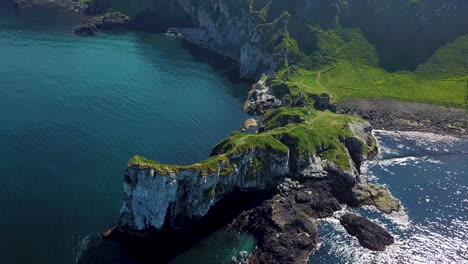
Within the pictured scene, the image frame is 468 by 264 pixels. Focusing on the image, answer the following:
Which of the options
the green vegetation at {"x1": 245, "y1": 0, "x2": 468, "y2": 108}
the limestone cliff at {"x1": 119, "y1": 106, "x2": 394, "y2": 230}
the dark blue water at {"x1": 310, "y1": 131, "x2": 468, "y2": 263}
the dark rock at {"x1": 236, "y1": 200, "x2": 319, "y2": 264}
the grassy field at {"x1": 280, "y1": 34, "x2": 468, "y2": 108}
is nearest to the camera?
the limestone cliff at {"x1": 119, "y1": 106, "x2": 394, "y2": 230}

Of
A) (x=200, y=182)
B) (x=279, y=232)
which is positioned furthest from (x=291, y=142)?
(x=200, y=182)

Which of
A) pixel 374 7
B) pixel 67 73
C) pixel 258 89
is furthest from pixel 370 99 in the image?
pixel 67 73

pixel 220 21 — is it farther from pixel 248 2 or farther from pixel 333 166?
pixel 333 166

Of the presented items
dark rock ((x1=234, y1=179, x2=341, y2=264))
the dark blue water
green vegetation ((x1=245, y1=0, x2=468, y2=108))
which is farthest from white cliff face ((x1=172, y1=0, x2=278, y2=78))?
dark rock ((x1=234, y1=179, x2=341, y2=264))

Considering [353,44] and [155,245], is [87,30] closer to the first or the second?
[353,44]

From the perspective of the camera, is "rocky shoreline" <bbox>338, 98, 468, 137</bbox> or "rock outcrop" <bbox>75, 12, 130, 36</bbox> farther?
"rock outcrop" <bbox>75, 12, 130, 36</bbox>

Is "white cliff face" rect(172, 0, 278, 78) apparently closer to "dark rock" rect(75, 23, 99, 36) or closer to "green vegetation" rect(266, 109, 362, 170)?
"dark rock" rect(75, 23, 99, 36)

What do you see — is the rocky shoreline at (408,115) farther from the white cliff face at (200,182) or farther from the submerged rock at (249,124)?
the white cliff face at (200,182)
